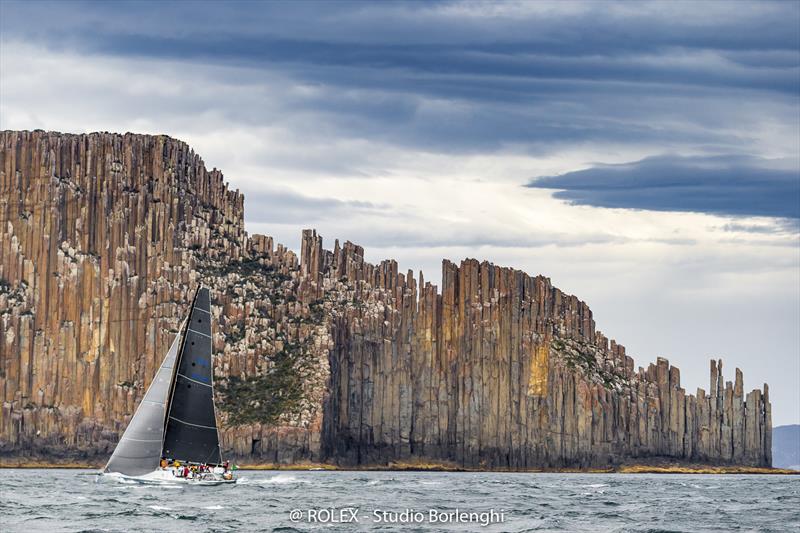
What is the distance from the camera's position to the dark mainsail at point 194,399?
4980 inches

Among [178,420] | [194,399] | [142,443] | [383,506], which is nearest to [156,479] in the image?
[142,443]

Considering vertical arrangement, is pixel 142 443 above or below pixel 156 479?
above

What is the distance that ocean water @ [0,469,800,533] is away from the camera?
97.2 meters

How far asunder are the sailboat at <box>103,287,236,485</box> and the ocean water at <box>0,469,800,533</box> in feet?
5.44

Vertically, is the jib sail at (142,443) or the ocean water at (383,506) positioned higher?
the jib sail at (142,443)

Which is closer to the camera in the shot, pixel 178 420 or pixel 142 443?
pixel 142 443

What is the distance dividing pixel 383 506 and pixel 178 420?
2217cm

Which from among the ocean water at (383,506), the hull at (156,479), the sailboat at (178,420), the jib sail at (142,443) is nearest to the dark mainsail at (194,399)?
the sailboat at (178,420)

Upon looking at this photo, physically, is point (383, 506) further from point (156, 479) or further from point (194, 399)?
point (194, 399)

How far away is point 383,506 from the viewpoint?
11194 cm

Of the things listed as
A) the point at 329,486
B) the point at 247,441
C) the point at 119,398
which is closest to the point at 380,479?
the point at 329,486

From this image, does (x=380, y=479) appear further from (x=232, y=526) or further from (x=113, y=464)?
(x=232, y=526)

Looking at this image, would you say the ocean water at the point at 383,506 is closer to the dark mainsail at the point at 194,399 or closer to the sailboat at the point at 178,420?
the sailboat at the point at 178,420

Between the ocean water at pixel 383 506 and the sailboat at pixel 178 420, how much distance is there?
1657 millimetres
